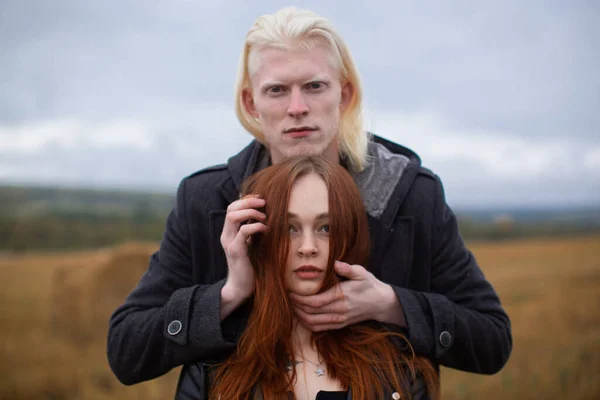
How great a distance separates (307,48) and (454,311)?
1.20 m

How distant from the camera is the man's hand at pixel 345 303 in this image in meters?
2.00

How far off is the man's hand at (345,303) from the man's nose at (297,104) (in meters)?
0.62

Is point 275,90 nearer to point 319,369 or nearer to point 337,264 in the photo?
point 337,264

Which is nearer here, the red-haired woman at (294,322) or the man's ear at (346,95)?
the red-haired woman at (294,322)

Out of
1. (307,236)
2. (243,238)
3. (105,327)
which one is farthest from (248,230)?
(105,327)

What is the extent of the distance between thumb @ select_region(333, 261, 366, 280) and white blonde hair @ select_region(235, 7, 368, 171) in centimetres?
60

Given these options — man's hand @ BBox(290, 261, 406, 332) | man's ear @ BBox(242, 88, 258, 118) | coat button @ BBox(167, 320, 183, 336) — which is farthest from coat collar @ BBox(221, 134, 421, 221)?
coat button @ BBox(167, 320, 183, 336)

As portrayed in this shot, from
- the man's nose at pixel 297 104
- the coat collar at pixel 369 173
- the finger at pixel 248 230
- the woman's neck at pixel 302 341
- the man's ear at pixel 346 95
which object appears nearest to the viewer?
the finger at pixel 248 230

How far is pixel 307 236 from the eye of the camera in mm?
1964

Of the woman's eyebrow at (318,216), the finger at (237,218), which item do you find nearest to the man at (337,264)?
the finger at (237,218)

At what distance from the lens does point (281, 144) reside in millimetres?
2270

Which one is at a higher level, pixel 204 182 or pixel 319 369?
pixel 204 182

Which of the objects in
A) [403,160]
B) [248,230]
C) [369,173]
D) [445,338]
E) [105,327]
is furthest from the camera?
[105,327]

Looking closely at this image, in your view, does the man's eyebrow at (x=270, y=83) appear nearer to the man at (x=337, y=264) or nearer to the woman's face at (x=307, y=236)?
the man at (x=337, y=264)
